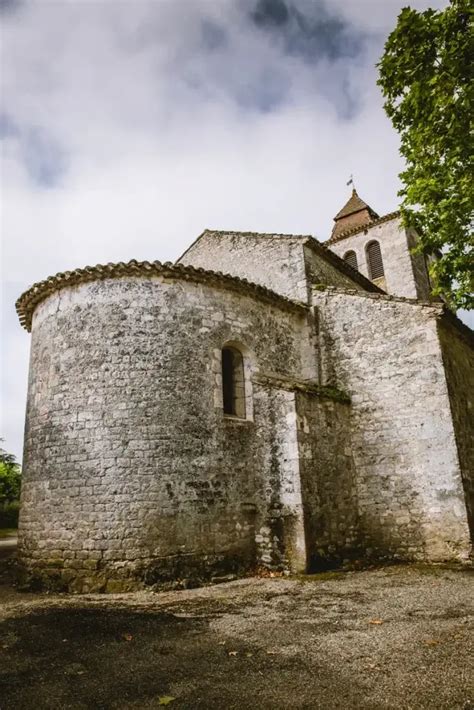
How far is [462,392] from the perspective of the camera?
10.8m

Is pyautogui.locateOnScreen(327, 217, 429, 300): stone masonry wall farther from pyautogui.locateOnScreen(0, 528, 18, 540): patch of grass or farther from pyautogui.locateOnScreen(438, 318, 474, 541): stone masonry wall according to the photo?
pyautogui.locateOnScreen(0, 528, 18, 540): patch of grass

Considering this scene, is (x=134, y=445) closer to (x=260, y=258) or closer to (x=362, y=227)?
(x=260, y=258)

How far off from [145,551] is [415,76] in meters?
9.22

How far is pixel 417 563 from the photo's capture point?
30.6ft

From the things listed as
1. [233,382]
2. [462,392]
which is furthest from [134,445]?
[462,392]

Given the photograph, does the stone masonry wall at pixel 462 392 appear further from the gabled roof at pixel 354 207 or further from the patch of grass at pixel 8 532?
the patch of grass at pixel 8 532

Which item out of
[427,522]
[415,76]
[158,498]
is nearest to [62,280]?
[158,498]

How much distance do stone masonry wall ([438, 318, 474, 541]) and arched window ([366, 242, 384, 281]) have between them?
1047 cm

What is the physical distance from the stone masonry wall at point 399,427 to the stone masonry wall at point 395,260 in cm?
1044

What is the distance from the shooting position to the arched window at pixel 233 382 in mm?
9961

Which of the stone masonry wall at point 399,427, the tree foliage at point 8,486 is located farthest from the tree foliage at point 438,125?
the tree foliage at point 8,486

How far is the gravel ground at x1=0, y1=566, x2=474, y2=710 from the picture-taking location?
3.62m

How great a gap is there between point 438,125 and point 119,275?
20.6 feet

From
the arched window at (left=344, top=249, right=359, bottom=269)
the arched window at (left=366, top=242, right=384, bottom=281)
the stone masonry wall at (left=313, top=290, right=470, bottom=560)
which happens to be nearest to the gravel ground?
the stone masonry wall at (left=313, top=290, right=470, bottom=560)
